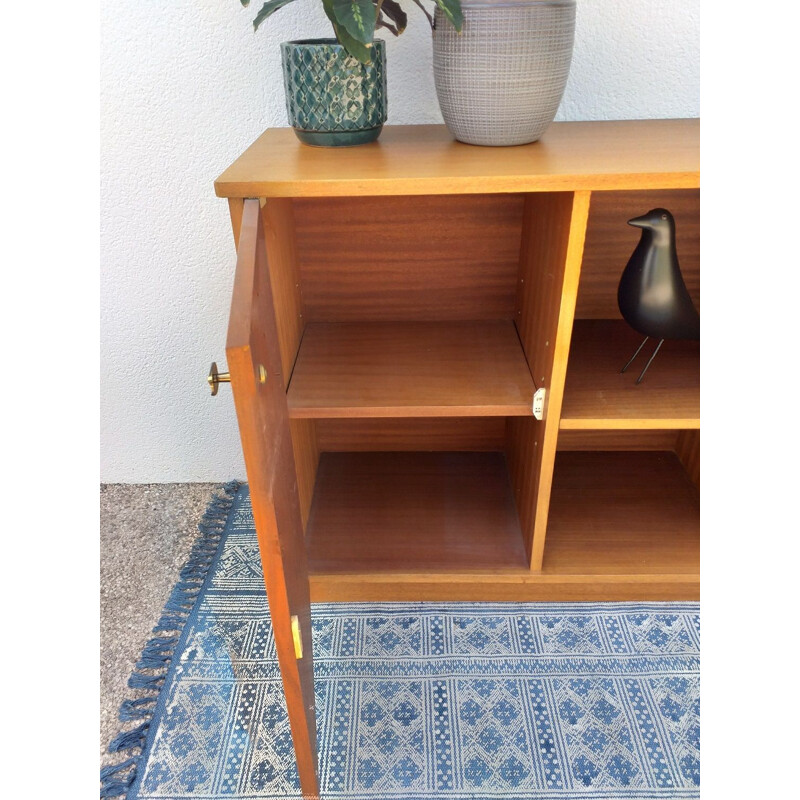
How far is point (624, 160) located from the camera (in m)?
0.95

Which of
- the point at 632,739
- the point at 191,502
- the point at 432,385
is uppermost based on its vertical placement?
the point at 432,385

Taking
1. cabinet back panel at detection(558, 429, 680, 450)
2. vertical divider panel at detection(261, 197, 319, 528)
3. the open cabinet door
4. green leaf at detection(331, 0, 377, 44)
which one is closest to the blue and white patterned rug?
the open cabinet door

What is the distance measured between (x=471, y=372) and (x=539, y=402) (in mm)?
158

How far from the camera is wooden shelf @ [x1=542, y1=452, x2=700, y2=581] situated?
1294 millimetres

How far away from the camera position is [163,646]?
4.12 ft

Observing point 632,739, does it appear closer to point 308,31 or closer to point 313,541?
point 313,541

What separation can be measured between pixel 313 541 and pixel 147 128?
87cm

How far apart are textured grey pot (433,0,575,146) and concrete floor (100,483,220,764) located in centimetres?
107

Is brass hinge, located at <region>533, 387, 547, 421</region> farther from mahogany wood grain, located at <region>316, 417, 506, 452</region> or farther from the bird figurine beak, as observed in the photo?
mahogany wood grain, located at <region>316, 417, 506, 452</region>

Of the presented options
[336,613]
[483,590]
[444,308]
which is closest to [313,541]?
[336,613]

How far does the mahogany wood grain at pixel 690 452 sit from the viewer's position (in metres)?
1.44

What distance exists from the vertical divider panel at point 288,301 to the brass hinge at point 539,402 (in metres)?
0.43

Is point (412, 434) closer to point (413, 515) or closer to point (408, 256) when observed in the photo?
point (413, 515)

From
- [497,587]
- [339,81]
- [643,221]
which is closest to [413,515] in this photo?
[497,587]
